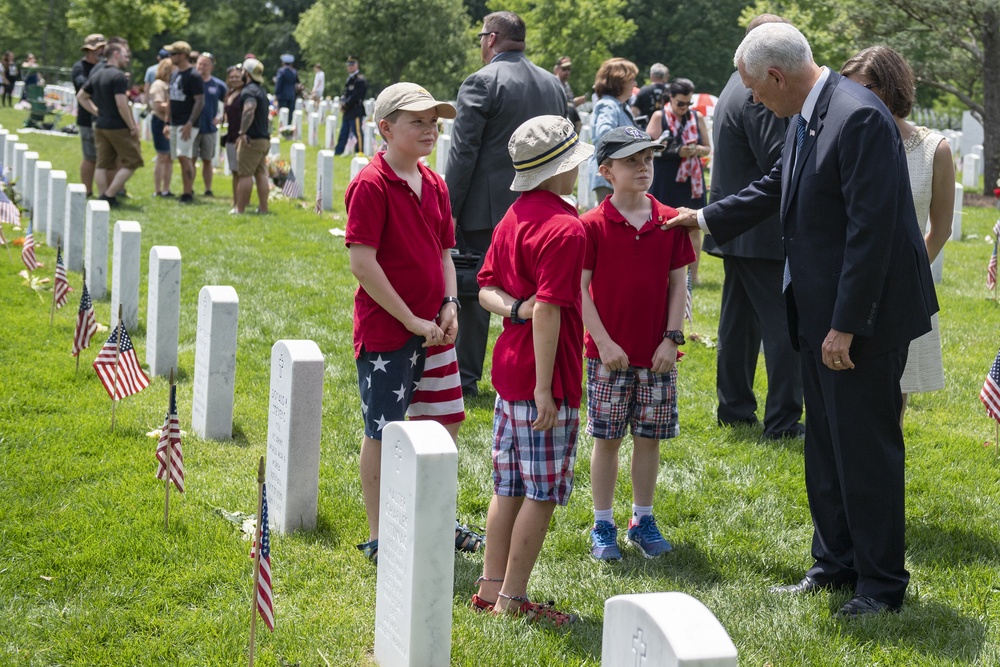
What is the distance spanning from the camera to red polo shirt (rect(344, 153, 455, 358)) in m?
4.68

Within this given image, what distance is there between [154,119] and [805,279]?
1405 cm

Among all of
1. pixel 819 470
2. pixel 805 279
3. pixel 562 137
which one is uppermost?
pixel 562 137

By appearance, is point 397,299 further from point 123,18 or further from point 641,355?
point 123,18

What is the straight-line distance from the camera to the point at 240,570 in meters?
4.73

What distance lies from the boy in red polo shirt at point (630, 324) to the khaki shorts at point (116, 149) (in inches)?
448

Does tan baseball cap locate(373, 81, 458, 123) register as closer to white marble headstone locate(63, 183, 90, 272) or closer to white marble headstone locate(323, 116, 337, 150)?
white marble headstone locate(63, 183, 90, 272)

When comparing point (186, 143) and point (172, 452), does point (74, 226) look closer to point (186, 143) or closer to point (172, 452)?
point (186, 143)

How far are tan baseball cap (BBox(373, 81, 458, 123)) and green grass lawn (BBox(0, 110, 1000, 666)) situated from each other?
5.88ft

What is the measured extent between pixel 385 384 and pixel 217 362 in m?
2.04

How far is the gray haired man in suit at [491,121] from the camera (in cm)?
702

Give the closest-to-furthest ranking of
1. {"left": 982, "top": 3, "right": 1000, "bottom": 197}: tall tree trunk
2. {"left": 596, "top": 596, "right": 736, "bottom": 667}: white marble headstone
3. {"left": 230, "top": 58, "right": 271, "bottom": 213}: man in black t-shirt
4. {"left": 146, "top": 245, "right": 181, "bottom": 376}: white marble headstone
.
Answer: {"left": 596, "top": 596, "right": 736, "bottom": 667}: white marble headstone, {"left": 146, "top": 245, "right": 181, "bottom": 376}: white marble headstone, {"left": 230, "top": 58, "right": 271, "bottom": 213}: man in black t-shirt, {"left": 982, "top": 3, "right": 1000, "bottom": 197}: tall tree trunk

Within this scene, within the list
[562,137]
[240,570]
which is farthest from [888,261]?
[240,570]

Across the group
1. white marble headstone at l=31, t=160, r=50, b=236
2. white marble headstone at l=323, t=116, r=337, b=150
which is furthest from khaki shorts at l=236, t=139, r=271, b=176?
white marble headstone at l=323, t=116, r=337, b=150

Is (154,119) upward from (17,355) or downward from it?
upward
